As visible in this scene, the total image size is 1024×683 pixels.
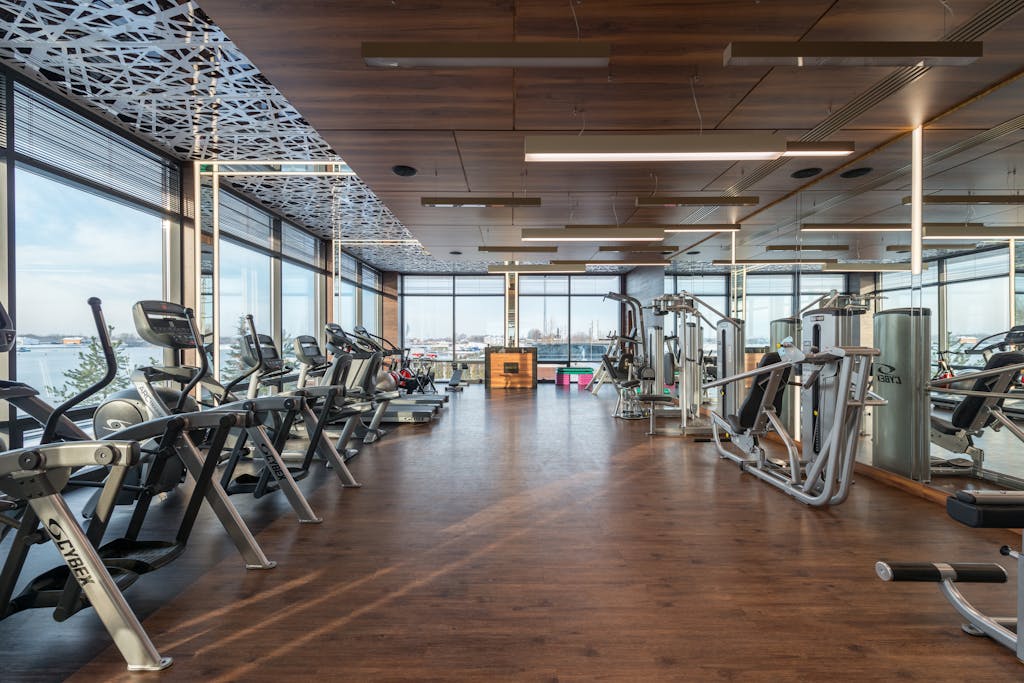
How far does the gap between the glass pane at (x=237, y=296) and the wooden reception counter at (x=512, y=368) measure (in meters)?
5.68

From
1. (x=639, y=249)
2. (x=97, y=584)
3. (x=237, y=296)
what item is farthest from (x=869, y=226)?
(x=237, y=296)

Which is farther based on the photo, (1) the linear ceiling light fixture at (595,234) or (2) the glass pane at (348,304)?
(2) the glass pane at (348,304)

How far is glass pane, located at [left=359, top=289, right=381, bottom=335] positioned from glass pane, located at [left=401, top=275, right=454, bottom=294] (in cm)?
99

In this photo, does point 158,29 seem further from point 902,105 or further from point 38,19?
point 902,105

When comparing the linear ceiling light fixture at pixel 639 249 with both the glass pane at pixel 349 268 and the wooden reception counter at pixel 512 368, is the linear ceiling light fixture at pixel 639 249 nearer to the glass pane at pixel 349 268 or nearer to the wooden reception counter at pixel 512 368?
the wooden reception counter at pixel 512 368

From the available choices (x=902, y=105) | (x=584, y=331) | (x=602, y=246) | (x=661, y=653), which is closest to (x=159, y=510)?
(x=661, y=653)

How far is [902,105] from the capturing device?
400cm

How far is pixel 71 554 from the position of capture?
186cm

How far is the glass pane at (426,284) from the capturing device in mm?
15164

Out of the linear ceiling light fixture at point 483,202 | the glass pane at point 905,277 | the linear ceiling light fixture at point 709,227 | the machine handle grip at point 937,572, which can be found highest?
the linear ceiling light fixture at point 483,202

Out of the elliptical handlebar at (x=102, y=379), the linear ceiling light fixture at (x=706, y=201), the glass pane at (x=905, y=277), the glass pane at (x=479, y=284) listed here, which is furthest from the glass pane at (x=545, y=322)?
the elliptical handlebar at (x=102, y=379)

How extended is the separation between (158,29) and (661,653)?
473cm

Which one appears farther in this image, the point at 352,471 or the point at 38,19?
the point at 352,471

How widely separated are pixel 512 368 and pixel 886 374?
8926mm
